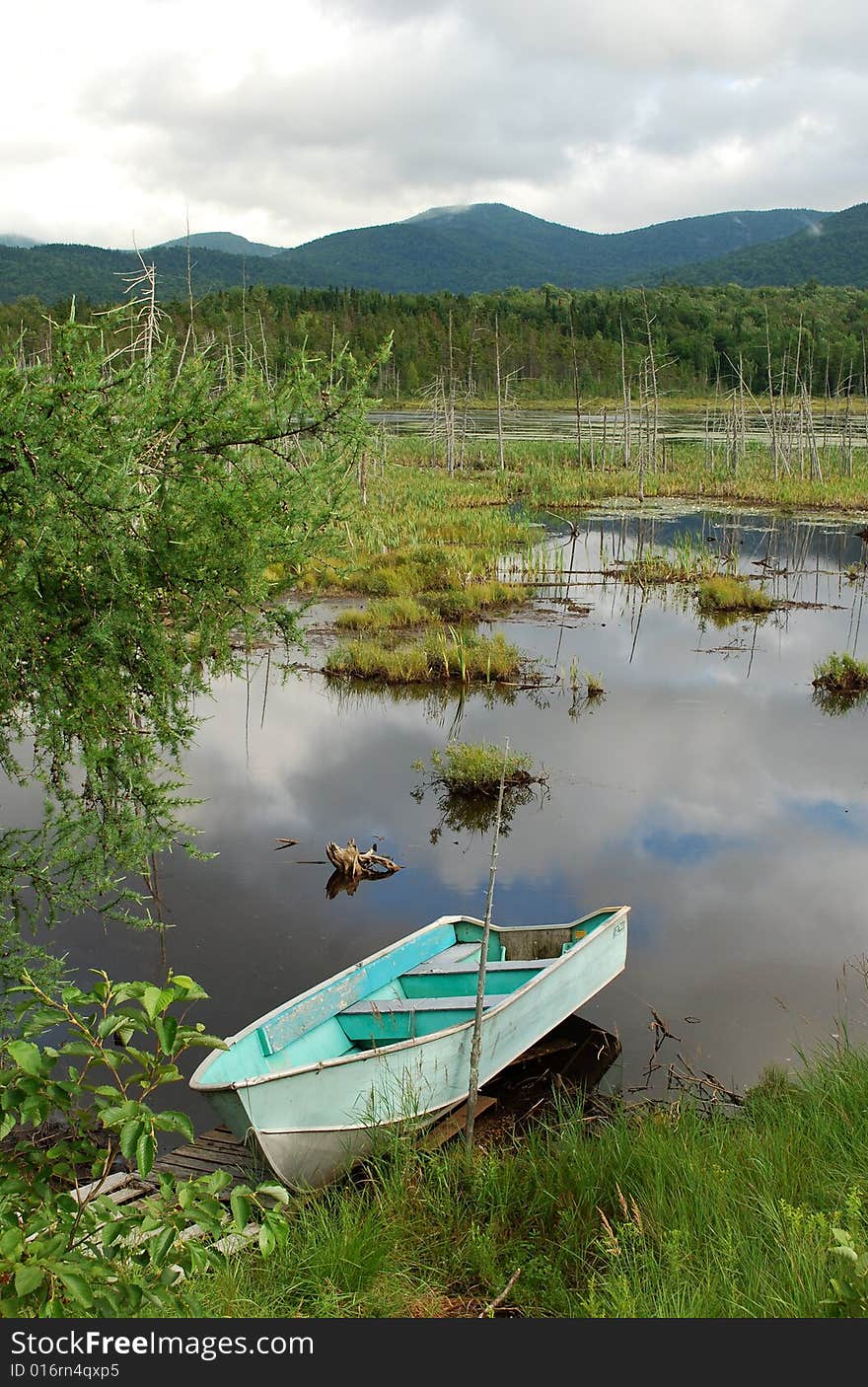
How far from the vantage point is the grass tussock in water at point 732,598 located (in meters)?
22.2

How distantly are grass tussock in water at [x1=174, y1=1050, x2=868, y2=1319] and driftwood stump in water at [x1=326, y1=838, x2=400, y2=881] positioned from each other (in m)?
4.82

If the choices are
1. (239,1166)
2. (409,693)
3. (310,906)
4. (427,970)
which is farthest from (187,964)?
(409,693)

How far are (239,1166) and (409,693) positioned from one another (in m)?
10.8

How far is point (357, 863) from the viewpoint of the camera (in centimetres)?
1059

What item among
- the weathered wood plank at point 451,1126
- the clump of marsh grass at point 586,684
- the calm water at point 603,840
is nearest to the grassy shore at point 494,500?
the calm water at point 603,840

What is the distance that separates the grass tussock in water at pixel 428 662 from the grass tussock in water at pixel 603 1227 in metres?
11.3

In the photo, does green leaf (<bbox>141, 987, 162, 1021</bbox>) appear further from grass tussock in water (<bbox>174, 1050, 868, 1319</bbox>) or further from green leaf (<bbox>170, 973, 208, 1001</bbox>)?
grass tussock in water (<bbox>174, 1050, 868, 1319</bbox>)

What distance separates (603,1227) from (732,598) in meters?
18.9

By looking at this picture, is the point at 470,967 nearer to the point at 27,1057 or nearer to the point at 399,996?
the point at 399,996

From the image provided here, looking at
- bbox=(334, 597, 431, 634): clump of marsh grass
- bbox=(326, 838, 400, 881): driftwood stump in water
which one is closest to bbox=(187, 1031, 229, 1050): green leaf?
bbox=(326, 838, 400, 881): driftwood stump in water

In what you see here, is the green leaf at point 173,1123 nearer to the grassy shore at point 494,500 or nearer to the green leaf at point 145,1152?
the green leaf at point 145,1152

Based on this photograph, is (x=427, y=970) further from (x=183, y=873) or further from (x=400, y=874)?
(x=183, y=873)

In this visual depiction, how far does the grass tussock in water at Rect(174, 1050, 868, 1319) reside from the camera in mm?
3861

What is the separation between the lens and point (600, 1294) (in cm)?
416
